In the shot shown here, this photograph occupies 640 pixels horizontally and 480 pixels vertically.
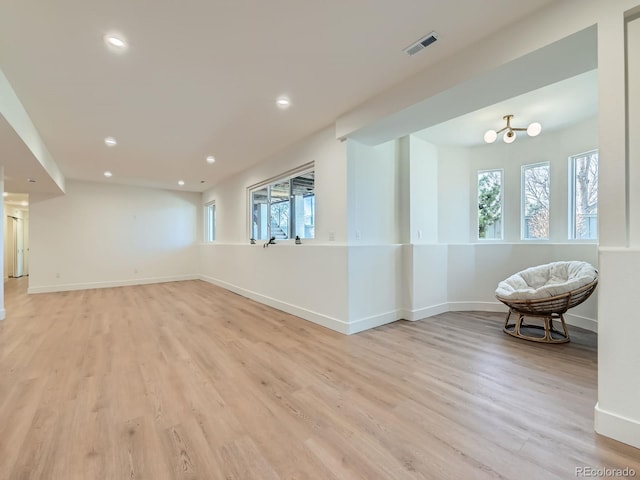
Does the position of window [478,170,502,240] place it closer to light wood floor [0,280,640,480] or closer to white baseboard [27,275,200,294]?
light wood floor [0,280,640,480]

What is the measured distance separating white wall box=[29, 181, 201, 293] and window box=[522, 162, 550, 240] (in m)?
8.13

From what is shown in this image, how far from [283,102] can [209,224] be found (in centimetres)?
614

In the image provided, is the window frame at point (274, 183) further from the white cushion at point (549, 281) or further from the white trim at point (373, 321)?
the white cushion at point (549, 281)

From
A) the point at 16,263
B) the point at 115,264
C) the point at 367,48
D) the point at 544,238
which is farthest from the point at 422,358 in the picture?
the point at 16,263

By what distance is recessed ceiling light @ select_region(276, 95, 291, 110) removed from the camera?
300 centimetres

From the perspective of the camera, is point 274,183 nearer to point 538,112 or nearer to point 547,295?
point 538,112

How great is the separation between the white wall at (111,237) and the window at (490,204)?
296 inches

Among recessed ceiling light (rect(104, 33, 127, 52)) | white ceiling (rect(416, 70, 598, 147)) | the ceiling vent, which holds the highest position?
white ceiling (rect(416, 70, 598, 147))

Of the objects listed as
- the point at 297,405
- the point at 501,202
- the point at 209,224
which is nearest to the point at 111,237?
the point at 209,224

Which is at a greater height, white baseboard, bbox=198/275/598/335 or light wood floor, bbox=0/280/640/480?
white baseboard, bbox=198/275/598/335

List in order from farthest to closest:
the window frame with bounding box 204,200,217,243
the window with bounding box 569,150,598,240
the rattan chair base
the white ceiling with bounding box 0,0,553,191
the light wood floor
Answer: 1. the window frame with bounding box 204,200,217,243
2. the window with bounding box 569,150,598,240
3. the rattan chair base
4. the white ceiling with bounding box 0,0,553,191
5. the light wood floor

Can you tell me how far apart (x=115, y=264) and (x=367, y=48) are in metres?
8.00

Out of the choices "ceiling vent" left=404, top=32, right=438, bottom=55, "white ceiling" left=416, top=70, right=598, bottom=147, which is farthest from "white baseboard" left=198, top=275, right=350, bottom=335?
"white ceiling" left=416, top=70, right=598, bottom=147

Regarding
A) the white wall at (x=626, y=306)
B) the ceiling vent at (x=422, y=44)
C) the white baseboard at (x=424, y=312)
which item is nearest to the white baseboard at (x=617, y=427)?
the white wall at (x=626, y=306)
